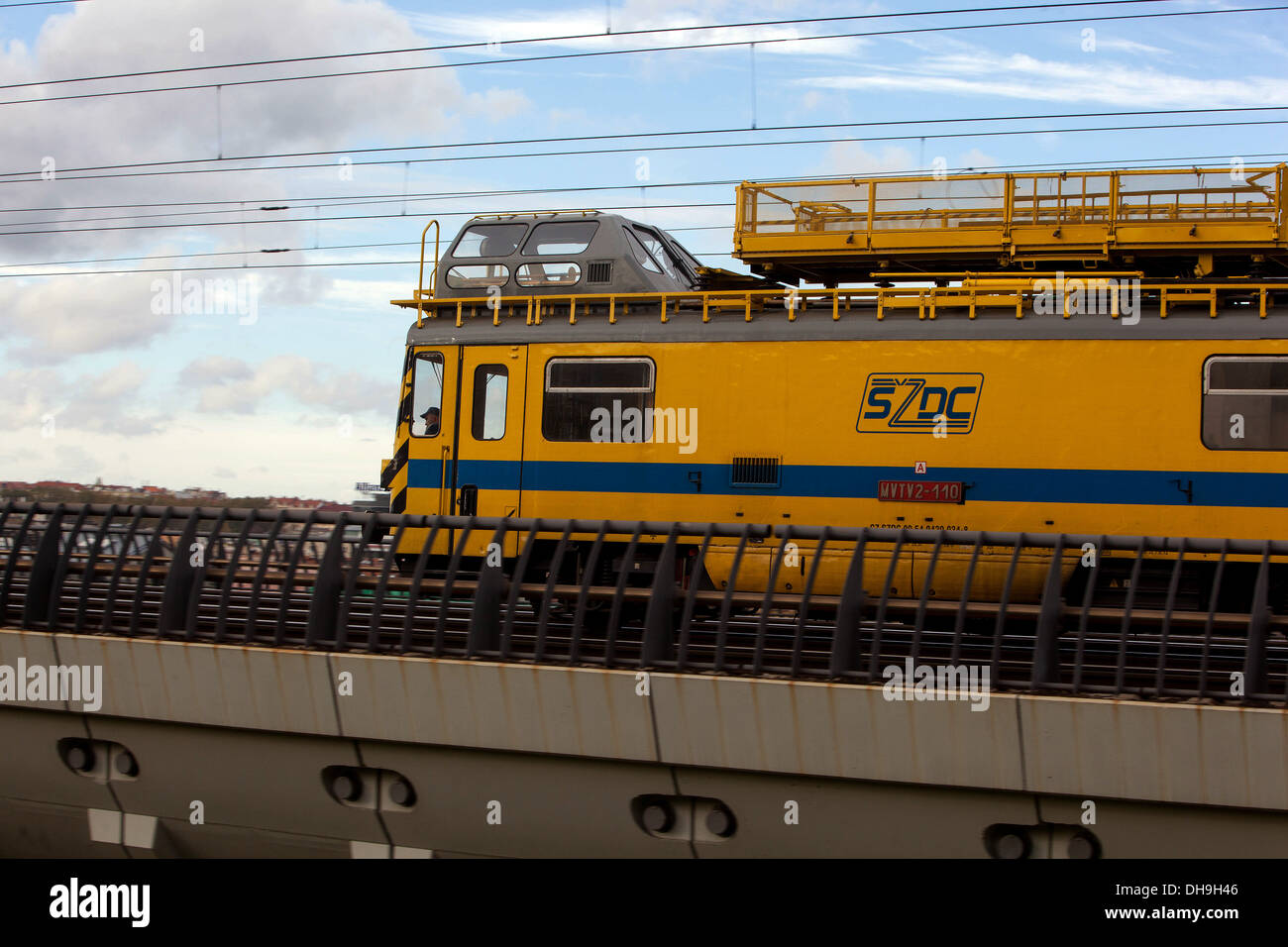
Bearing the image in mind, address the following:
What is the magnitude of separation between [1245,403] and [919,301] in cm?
348

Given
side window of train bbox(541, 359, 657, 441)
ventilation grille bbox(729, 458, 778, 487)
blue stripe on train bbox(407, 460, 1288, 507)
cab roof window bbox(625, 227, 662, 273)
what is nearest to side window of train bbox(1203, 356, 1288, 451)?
blue stripe on train bbox(407, 460, 1288, 507)

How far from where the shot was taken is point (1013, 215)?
13.7 metres

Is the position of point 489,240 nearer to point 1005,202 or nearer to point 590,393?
point 590,393

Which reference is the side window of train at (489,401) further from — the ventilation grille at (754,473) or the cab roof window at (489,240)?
the ventilation grille at (754,473)

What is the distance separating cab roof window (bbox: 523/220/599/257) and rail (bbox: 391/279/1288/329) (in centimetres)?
70

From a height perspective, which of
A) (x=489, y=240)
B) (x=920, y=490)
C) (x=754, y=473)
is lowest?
(x=920, y=490)

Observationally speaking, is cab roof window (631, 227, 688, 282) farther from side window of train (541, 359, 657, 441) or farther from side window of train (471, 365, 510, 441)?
side window of train (471, 365, 510, 441)

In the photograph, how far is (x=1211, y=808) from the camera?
6.93 m

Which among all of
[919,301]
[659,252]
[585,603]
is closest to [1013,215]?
[919,301]

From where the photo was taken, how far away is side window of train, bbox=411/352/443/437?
48.8 feet

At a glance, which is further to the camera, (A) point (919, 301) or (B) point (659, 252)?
(B) point (659, 252)

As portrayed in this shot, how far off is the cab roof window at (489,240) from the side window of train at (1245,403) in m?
8.13
